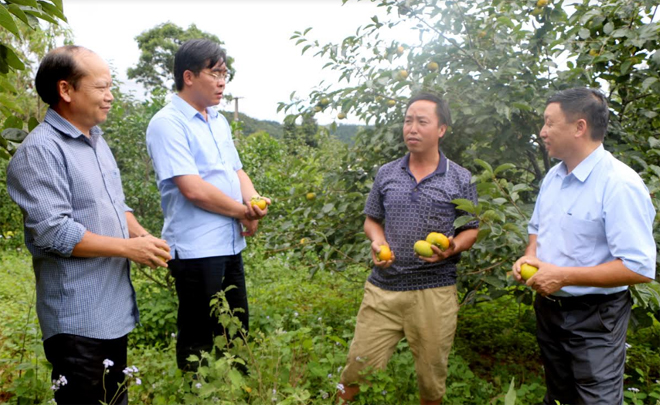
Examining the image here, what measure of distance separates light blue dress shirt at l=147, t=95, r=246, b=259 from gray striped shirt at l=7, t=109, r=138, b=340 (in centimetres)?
41

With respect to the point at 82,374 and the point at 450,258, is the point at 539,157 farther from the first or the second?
the point at 82,374

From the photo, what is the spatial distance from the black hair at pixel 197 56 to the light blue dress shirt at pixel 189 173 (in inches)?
5.8

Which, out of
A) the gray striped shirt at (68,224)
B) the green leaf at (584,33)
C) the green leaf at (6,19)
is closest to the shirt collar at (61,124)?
the gray striped shirt at (68,224)

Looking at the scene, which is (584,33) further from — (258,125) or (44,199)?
(258,125)

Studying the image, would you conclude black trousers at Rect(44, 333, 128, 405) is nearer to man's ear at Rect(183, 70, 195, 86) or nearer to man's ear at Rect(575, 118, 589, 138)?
man's ear at Rect(183, 70, 195, 86)

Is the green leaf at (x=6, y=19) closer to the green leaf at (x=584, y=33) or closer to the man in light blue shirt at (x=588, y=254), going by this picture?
the man in light blue shirt at (x=588, y=254)

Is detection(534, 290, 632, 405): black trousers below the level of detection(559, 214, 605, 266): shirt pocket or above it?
below

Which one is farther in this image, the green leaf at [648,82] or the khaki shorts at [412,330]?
the green leaf at [648,82]

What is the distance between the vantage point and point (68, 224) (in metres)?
1.60

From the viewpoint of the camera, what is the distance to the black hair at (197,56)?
229 centimetres

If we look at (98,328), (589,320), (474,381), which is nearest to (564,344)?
(589,320)

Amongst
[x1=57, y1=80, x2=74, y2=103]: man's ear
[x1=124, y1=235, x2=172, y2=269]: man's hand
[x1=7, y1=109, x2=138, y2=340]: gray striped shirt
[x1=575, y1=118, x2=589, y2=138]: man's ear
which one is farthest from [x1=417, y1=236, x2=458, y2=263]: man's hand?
[x1=57, y1=80, x2=74, y2=103]: man's ear

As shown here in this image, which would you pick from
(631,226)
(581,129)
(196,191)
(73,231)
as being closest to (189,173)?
(196,191)

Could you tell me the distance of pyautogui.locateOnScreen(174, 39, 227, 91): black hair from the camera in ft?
7.53
